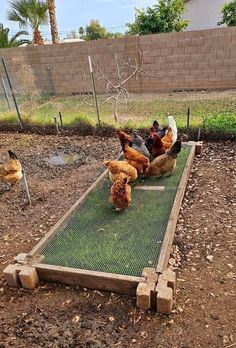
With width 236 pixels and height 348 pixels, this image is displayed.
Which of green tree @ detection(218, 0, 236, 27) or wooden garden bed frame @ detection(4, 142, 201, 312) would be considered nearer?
wooden garden bed frame @ detection(4, 142, 201, 312)

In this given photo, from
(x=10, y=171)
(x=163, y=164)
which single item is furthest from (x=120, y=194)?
(x=10, y=171)

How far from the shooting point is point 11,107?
8133 mm

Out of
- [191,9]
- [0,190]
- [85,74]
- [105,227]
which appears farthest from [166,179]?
[191,9]

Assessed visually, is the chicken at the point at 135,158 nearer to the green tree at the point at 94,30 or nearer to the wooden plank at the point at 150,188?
the wooden plank at the point at 150,188

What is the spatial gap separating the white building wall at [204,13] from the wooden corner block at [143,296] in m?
16.1

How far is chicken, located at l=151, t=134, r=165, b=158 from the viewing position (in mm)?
4020

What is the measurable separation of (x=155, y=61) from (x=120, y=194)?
821 cm

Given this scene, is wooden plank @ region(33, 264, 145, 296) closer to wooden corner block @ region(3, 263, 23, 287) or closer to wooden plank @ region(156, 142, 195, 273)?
wooden corner block @ region(3, 263, 23, 287)

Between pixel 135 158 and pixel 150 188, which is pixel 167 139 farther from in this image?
pixel 150 188

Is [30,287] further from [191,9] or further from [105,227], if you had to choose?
[191,9]

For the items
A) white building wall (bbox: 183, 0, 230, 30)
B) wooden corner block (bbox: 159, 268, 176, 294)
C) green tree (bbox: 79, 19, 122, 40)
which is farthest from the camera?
green tree (bbox: 79, 19, 122, 40)

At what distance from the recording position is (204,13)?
51.2 feet

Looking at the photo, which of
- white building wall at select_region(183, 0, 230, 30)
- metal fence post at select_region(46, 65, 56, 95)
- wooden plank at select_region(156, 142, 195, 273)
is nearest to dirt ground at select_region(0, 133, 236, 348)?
wooden plank at select_region(156, 142, 195, 273)

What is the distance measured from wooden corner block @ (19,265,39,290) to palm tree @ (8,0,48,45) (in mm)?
13260
